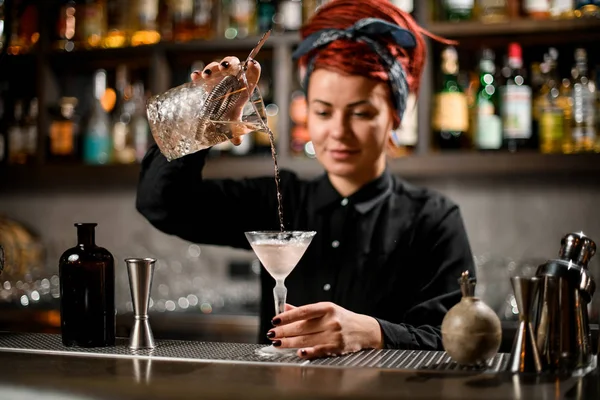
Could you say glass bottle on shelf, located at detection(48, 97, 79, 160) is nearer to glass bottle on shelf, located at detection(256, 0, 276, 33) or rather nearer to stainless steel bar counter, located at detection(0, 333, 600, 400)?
glass bottle on shelf, located at detection(256, 0, 276, 33)

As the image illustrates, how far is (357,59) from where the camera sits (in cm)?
192

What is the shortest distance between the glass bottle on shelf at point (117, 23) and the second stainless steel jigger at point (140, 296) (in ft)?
7.40

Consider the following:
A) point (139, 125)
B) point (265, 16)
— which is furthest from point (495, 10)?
point (139, 125)

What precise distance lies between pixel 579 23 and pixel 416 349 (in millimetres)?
1743

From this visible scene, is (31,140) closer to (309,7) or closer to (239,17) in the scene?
(239,17)

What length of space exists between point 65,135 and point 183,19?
2.46 ft

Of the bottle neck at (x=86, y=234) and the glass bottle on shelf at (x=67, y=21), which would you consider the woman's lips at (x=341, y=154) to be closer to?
the bottle neck at (x=86, y=234)

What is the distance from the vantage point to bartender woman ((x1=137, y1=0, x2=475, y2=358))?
1915mm

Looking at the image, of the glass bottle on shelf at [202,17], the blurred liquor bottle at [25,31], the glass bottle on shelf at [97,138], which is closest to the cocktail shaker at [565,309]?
the glass bottle on shelf at [202,17]

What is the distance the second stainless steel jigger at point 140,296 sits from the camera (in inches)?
57.6

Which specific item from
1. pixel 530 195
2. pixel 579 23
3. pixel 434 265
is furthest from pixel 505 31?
pixel 434 265

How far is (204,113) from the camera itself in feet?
4.96

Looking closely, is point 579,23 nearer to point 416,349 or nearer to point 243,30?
point 243,30

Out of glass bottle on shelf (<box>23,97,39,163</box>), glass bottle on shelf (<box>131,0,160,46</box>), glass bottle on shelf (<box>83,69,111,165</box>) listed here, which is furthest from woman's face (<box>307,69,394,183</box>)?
glass bottle on shelf (<box>23,97,39,163</box>)
